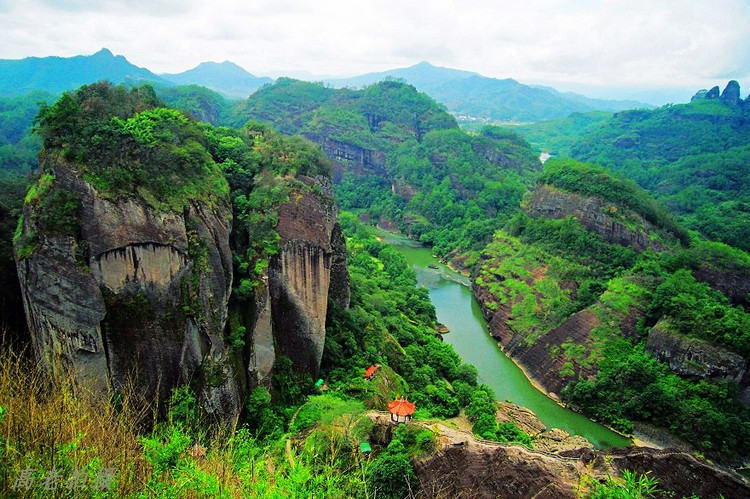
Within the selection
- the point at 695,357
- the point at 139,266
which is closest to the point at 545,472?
the point at 139,266

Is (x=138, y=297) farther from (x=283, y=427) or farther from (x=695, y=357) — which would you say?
(x=695, y=357)

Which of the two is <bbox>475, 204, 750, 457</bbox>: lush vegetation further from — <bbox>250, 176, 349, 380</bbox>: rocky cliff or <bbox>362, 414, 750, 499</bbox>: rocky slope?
<bbox>250, 176, 349, 380</bbox>: rocky cliff

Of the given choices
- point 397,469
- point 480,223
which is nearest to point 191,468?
point 397,469

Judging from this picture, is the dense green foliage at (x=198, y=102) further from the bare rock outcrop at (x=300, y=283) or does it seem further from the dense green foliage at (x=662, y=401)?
the dense green foliage at (x=662, y=401)

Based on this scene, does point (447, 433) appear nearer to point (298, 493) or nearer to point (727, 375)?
point (298, 493)

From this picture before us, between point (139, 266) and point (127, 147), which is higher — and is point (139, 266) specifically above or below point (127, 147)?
below
